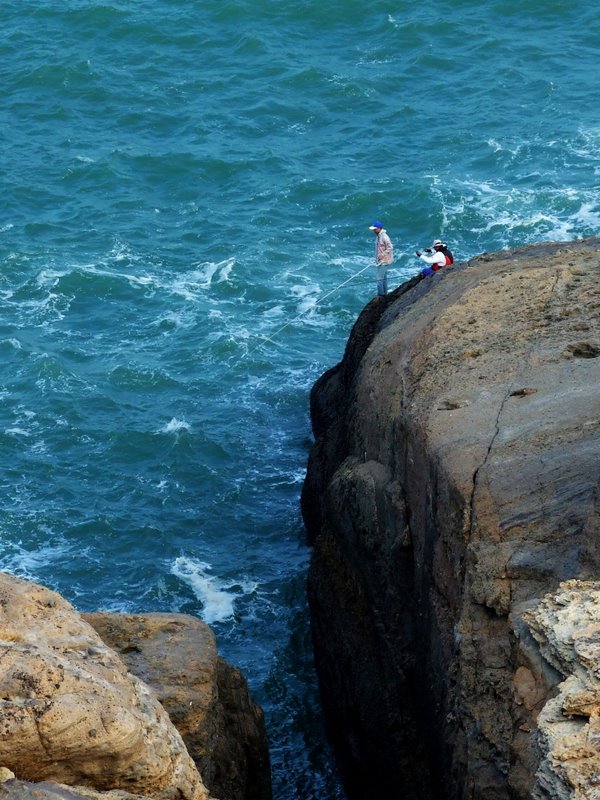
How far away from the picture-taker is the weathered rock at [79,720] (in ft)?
41.3

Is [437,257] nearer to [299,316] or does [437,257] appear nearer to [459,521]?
[299,316]

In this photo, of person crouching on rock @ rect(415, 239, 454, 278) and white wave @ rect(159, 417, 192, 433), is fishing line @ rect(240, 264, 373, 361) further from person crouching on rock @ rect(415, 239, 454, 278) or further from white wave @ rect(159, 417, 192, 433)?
person crouching on rock @ rect(415, 239, 454, 278)

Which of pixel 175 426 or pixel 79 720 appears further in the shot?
pixel 175 426

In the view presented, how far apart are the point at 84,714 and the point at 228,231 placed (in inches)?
1006

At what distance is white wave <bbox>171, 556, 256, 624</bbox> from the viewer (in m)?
24.5

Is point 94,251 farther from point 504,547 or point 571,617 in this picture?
point 571,617

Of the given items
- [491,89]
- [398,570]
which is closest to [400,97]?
[491,89]

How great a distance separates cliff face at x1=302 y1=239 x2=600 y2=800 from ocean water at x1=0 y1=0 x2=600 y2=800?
2.34m

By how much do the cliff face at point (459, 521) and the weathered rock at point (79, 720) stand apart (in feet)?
11.2

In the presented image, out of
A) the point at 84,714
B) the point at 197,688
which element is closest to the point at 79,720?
the point at 84,714

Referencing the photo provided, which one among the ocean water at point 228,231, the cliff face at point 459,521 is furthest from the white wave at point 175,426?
the cliff face at point 459,521

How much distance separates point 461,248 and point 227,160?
8.32 metres

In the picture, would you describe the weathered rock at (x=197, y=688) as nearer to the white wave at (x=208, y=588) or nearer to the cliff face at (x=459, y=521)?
the cliff face at (x=459, y=521)

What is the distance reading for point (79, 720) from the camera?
12.6 m
